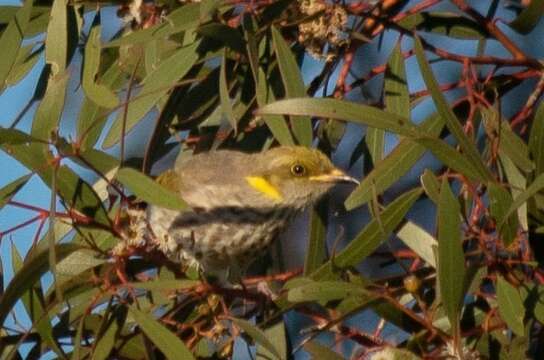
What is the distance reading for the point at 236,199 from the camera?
3363 mm

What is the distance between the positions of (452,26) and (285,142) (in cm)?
46

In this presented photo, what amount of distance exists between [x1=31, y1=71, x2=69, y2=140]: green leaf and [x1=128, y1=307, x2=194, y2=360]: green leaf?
36cm

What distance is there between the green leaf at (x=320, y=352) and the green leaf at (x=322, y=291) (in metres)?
0.11

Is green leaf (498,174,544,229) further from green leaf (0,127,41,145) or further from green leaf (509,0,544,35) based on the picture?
green leaf (0,127,41,145)

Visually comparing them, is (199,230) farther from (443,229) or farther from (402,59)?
(443,229)

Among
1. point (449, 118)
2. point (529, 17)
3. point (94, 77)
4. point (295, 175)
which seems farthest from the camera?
point (295, 175)

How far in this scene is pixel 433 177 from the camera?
2.60 metres

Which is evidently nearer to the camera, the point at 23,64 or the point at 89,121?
the point at 89,121

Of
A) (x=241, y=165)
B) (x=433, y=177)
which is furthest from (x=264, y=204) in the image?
(x=433, y=177)

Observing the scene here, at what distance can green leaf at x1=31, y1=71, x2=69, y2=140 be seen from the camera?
2.73 m

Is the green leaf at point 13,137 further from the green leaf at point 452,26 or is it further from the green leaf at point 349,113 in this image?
the green leaf at point 452,26

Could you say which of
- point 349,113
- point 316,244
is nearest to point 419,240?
point 316,244

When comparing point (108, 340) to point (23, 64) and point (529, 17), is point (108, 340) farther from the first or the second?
point (529, 17)

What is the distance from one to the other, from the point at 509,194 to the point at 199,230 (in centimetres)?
77
